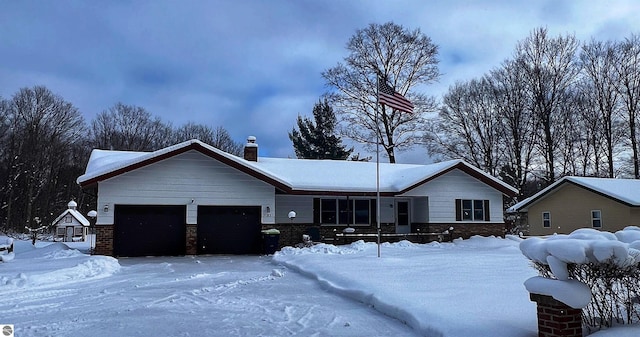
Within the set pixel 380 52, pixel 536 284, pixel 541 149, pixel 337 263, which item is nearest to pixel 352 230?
pixel 337 263

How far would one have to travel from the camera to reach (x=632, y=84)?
33812 mm

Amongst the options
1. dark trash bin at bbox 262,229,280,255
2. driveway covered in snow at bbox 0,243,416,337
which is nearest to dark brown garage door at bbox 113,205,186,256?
dark trash bin at bbox 262,229,280,255

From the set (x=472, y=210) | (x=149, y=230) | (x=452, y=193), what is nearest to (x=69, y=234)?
(x=149, y=230)

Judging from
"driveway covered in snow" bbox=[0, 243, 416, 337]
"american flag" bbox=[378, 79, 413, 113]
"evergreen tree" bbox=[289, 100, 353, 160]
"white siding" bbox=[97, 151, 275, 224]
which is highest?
"evergreen tree" bbox=[289, 100, 353, 160]

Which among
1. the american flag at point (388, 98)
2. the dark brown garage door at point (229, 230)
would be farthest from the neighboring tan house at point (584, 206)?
the dark brown garage door at point (229, 230)

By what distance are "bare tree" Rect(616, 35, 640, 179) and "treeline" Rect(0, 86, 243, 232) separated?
40.5m

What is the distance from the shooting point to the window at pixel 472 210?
23.3 m

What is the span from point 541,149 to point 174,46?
29.7 metres

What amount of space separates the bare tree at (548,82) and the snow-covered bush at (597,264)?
107 ft

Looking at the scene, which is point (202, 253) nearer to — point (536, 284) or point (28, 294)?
point (28, 294)

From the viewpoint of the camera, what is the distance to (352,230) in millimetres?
21203

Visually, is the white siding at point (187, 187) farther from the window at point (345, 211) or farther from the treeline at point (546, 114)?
the treeline at point (546, 114)

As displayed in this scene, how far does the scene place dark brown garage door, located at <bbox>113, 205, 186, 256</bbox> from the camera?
58.9 feet

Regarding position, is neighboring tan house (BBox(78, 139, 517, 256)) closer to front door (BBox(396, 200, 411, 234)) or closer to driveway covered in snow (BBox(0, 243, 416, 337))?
front door (BBox(396, 200, 411, 234))
